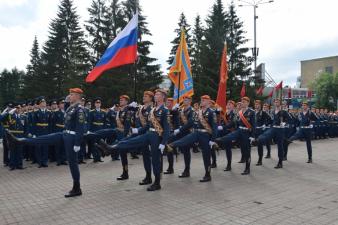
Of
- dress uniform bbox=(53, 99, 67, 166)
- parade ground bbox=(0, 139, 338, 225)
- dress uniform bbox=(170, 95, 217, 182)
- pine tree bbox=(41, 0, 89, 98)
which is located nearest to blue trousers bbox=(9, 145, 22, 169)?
parade ground bbox=(0, 139, 338, 225)

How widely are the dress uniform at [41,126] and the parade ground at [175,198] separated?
701mm

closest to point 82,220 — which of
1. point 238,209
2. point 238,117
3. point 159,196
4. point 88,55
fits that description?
point 159,196

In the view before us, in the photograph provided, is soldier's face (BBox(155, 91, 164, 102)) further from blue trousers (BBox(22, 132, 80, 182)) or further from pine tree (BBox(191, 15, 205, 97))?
pine tree (BBox(191, 15, 205, 97))

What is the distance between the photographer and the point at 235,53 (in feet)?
101

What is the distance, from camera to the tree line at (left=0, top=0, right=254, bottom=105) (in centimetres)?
2911

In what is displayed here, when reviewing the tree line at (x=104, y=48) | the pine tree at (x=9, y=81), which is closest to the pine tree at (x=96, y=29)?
Result: the tree line at (x=104, y=48)

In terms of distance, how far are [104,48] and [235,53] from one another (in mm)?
11798

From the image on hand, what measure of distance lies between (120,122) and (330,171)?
6098mm

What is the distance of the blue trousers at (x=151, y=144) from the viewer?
23.8ft

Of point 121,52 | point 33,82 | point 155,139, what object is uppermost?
point 33,82

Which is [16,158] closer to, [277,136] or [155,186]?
[155,186]

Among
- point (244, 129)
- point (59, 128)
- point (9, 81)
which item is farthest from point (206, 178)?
point (9, 81)

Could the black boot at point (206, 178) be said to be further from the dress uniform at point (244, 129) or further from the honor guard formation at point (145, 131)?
the dress uniform at point (244, 129)

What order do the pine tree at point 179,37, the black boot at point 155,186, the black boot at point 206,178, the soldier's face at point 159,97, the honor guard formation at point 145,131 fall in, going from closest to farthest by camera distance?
the honor guard formation at point 145,131 < the black boot at point 155,186 < the soldier's face at point 159,97 < the black boot at point 206,178 < the pine tree at point 179,37
